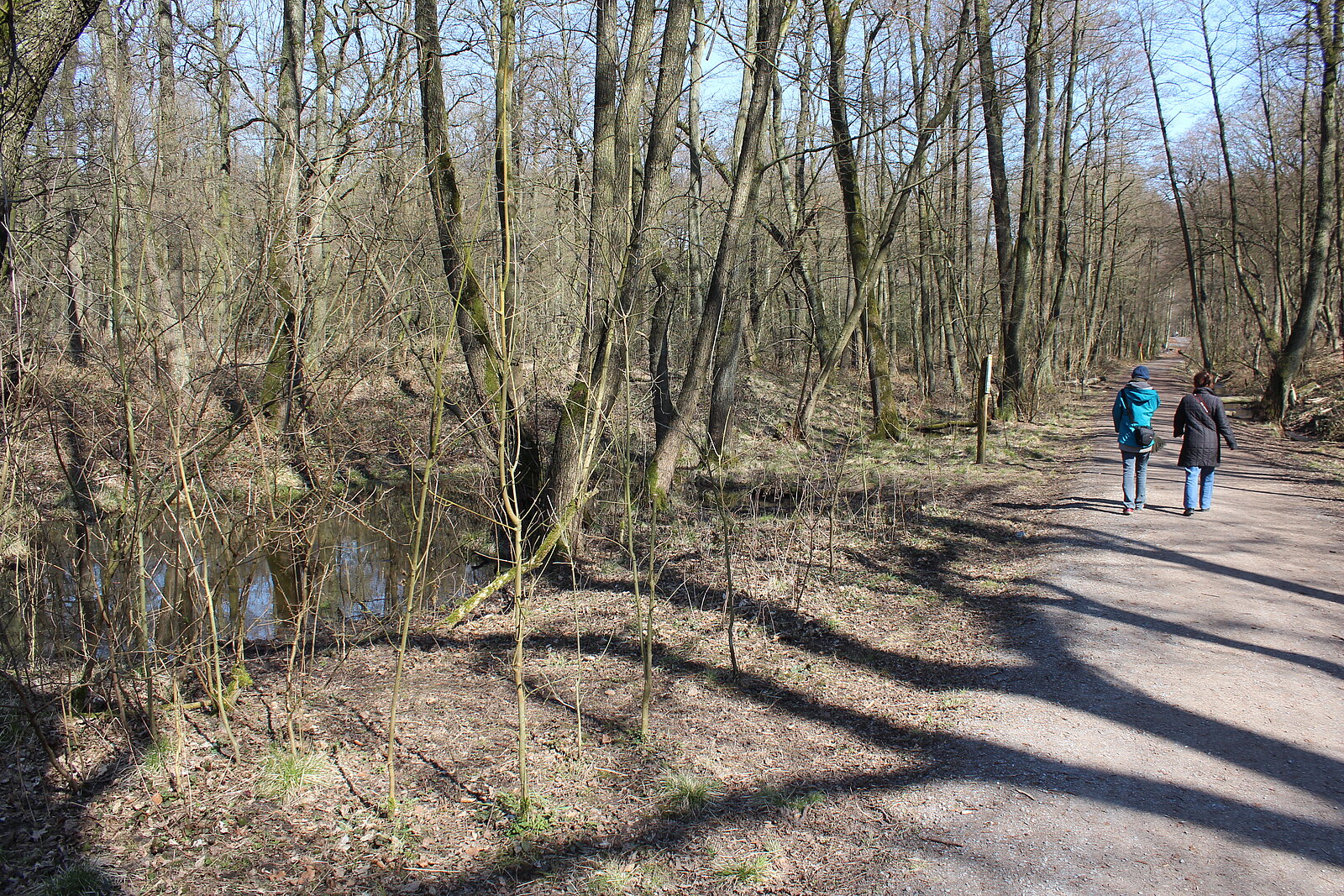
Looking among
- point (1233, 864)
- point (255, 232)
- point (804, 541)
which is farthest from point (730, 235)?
point (1233, 864)

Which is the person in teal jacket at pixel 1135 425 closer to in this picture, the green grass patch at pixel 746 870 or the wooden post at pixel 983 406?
Result: the wooden post at pixel 983 406

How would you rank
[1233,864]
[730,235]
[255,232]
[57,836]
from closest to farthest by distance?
[1233,864] → [57,836] → [255,232] → [730,235]

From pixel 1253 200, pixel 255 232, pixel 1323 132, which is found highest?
pixel 1253 200

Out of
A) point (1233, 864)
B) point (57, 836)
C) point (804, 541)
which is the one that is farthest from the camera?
point (804, 541)

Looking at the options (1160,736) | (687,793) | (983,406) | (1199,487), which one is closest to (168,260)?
(687,793)

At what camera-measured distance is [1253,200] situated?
29.0m

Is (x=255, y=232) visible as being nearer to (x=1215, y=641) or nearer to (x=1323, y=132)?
(x=1215, y=641)

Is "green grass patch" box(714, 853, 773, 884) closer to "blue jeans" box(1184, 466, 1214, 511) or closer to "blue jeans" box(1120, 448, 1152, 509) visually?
"blue jeans" box(1120, 448, 1152, 509)

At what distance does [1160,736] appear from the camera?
4.32 metres

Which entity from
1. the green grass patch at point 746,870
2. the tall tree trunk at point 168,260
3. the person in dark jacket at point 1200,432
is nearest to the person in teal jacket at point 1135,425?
the person in dark jacket at point 1200,432

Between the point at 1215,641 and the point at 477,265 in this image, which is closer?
the point at 1215,641

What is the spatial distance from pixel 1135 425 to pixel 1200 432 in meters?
0.61

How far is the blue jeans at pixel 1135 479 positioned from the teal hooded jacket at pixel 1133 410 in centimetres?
9

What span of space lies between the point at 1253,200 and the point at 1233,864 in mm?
33614
